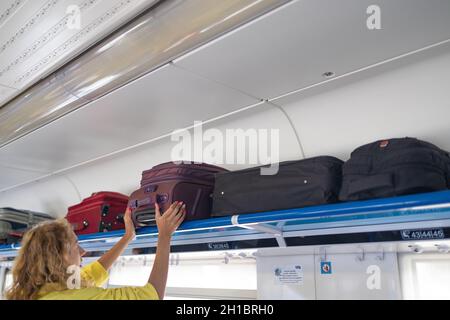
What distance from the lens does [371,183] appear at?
1724 millimetres

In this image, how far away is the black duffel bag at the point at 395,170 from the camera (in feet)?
5.30

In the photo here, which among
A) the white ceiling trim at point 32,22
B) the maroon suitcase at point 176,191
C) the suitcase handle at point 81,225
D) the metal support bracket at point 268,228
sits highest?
the white ceiling trim at point 32,22

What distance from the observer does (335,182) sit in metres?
1.97

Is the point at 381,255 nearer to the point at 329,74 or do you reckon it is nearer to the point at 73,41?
the point at 329,74

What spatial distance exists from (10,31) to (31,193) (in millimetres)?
3700

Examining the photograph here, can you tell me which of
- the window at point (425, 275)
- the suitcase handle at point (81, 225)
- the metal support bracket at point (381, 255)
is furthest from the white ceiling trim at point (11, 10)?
the window at point (425, 275)

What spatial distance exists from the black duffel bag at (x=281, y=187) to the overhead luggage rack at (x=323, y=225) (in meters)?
0.10

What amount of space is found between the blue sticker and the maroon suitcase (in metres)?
0.78

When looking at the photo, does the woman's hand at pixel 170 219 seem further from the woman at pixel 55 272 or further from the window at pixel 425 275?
the window at pixel 425 275

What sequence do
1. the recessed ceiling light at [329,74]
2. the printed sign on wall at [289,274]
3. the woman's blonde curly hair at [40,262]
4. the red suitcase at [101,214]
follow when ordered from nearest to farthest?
the woman's blonde curly hair at [40,262] → the recessed ceiling light at [329,74] → the printed sign on wall at [289,274] → the red suitcase at [101,214]

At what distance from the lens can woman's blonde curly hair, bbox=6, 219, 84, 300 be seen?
73.2 inches

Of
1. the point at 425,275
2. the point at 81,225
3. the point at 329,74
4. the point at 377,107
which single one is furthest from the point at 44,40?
the point at 425,275

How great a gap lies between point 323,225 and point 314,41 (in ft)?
3.35
